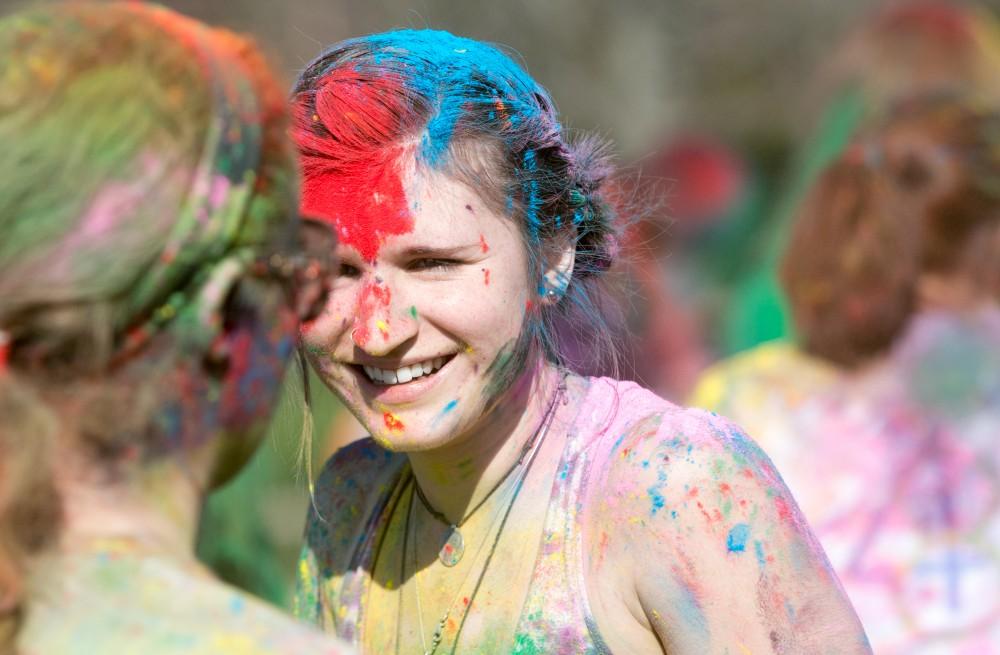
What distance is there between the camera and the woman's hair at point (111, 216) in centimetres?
135

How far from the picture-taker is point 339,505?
2.53 m

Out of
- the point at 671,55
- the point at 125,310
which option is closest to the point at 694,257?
the point at 671,55

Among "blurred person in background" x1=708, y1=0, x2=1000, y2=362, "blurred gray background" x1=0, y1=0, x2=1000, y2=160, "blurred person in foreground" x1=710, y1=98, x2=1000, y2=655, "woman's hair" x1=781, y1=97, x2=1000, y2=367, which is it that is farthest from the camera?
"blurred gray background" x1=0, y1=0, x2=1000, y2=160

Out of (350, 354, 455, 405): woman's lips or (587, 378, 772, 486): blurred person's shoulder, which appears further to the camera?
(350, 354, 455, 405): woman's lips

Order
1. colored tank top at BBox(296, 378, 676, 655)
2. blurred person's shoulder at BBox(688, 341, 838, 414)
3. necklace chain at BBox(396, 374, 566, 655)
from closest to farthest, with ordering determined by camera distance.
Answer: colored tank top at BBox(296, 378, 676, 655)
necklace chain at BBox(396, 374, 566, 655)
blurred person's shoulder at BBox(688, 341, 838, 414)

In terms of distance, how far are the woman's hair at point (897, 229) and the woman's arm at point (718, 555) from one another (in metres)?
2.01

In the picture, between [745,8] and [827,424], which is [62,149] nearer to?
[827,424]

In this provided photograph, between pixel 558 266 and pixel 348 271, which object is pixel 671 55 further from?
pixel 348 271

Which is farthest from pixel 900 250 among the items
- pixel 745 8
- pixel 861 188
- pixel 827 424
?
pixel 745 8

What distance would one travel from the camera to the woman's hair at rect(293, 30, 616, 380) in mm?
2158

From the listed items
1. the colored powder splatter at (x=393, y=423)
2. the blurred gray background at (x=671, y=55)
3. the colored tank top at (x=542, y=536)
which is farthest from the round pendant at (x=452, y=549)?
the blurred gray background at (x=671, y=55)

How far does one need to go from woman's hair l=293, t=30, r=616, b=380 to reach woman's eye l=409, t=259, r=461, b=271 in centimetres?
7

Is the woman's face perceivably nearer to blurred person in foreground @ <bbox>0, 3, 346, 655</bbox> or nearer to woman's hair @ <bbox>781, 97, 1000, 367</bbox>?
blurred person in foreground @ <bbox>0, 3, 346, 655</bbox>

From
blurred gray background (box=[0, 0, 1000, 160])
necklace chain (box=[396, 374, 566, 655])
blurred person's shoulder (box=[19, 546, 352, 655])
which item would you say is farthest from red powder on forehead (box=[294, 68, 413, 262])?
blurred gray background (box=[0, 0, 1000, 160])
